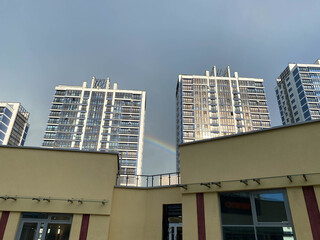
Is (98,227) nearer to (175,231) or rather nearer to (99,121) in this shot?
(175,231)

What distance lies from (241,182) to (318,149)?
2.89m

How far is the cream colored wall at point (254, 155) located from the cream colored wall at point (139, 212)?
261 centimetres

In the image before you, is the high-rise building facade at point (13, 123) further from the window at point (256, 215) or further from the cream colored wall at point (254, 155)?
the window at point (256, 215)

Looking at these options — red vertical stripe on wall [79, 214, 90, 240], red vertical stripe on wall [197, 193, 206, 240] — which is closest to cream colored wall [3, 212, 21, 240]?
red vertical stripe on wall [79, 214, 90, 240]

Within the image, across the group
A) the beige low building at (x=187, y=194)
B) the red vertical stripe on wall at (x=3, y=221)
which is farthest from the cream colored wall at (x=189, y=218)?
the red vertical stripe on wall at (x=3, y=221)

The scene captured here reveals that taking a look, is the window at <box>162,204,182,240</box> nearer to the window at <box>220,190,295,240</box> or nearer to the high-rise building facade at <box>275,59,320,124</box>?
the window at <box>220,190,295,240</box>

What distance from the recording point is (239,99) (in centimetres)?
9038

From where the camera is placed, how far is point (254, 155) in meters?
8.98

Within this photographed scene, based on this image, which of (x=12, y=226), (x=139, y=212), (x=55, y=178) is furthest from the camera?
(x=139, y=212)

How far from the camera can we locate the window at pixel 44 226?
10.5 meters

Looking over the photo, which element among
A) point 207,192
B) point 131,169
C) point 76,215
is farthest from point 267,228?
point 131,169

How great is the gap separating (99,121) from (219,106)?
4760cm

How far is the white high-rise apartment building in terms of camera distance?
8494 centimetres

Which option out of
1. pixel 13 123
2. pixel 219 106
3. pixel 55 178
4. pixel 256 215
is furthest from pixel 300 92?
pixel 13 123
